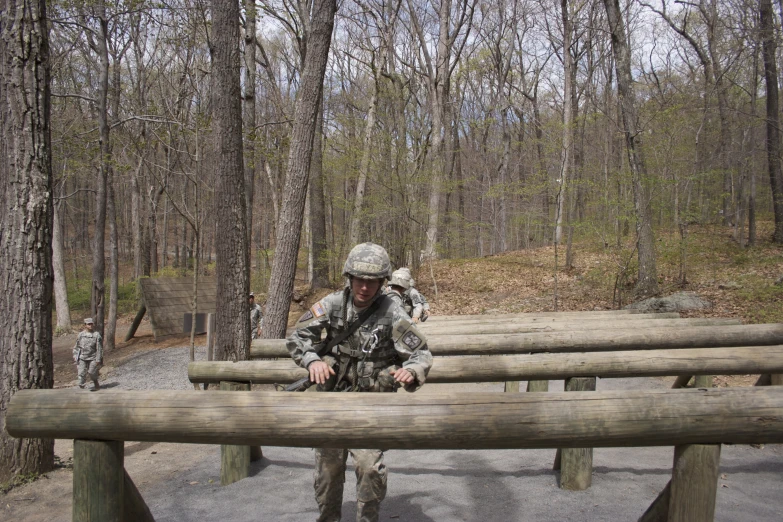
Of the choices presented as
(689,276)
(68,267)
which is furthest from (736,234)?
(68,267)

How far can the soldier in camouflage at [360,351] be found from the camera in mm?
Answer: 3438

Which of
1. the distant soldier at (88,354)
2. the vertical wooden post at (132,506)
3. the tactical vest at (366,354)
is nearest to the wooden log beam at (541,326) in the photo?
the tactical vest at (366,354)

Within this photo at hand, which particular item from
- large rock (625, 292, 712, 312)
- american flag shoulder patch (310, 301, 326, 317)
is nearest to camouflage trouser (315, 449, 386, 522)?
american flag shoulder patch (310, 301, 326, 317)

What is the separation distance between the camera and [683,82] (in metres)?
28.2

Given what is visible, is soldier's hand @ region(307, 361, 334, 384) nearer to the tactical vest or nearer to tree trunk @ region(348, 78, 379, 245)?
the tactical vest

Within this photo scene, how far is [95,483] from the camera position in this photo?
100 inches

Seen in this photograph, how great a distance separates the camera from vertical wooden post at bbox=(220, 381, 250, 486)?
4.79 metres

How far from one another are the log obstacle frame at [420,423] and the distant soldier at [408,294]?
4.79 metres

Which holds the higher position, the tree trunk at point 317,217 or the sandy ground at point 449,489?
the tree trunk at point 317,217

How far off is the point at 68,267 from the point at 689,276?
3644 centimetres

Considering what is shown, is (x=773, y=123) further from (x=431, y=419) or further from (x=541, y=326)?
(x=431, y=419)

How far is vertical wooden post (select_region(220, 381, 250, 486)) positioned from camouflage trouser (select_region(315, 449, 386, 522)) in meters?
1.45

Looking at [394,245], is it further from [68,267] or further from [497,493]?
[68,267]

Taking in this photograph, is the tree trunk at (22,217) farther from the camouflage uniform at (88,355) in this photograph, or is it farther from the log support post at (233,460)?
the camouflage uniform at (88,355)
